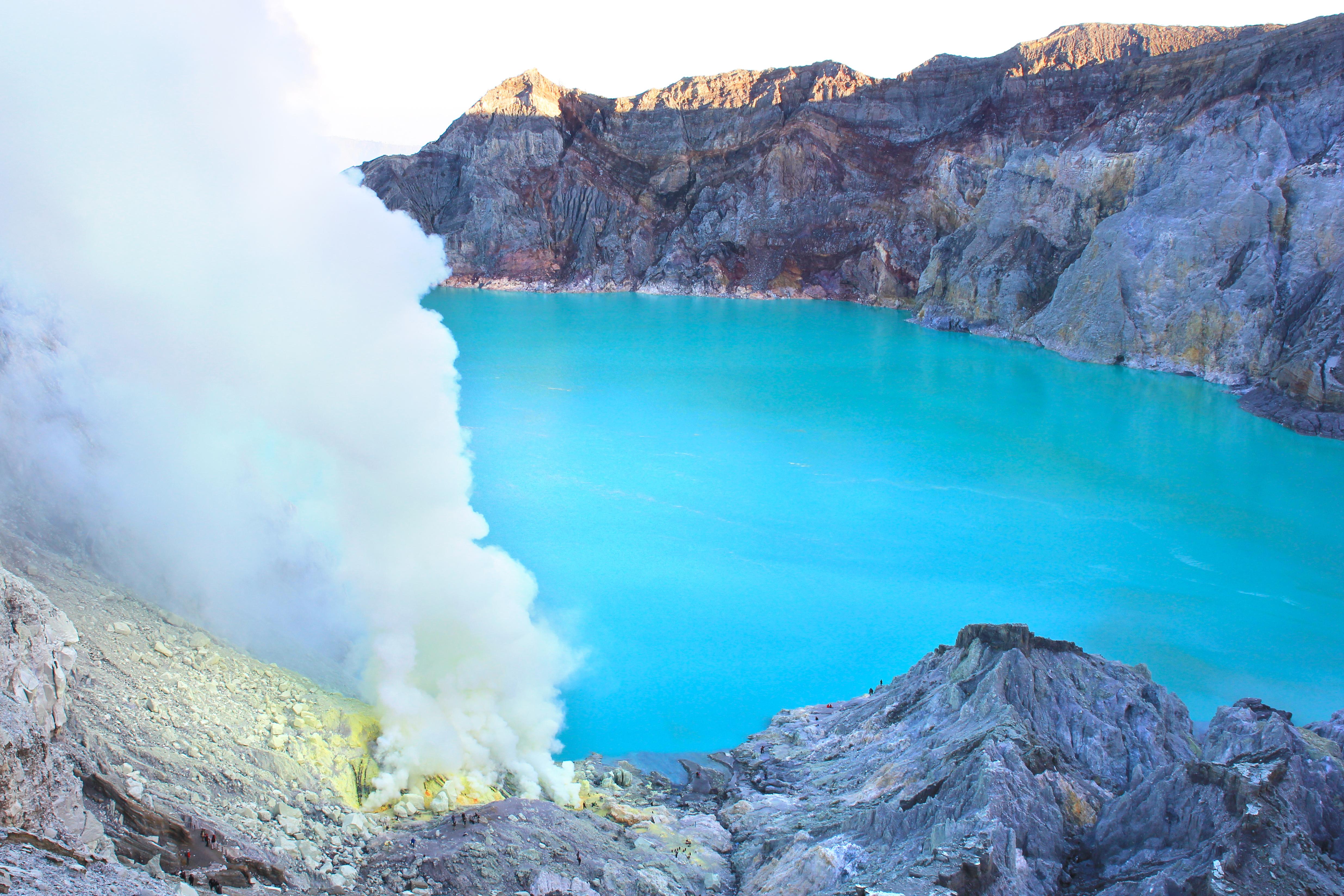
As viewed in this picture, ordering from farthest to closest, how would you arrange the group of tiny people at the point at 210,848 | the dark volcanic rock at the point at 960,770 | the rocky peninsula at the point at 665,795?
the dark volcanic rock at the point at 960,770
the rocky peninsula at the point at 665,795
the group of tiny people at the point at 210,848

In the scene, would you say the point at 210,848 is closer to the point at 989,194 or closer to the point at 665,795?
the point at 665,795

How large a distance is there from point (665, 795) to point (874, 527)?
9826 millimetres

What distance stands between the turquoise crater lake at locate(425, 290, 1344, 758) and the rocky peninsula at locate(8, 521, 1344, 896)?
2499mm

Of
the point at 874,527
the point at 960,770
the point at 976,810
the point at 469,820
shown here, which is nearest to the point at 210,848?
the point at 469,820

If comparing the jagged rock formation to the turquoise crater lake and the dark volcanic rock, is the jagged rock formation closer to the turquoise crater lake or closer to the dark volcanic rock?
the dark volcanic rock

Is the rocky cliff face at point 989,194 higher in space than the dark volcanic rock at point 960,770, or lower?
higher

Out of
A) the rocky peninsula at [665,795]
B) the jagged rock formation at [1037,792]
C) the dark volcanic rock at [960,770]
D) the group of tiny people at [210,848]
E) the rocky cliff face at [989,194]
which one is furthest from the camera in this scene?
the rocky cliff face at [989,194]

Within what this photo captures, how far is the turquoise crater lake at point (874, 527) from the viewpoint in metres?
12.2

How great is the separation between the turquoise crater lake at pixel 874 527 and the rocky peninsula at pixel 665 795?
8.20ft

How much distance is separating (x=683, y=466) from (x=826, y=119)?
45.6 m

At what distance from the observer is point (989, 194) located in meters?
44.1

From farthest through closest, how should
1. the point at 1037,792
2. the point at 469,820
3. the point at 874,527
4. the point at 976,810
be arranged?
the point at 874,527 < the point at 469,820 < the point at 1037,792 < the point at 976,810

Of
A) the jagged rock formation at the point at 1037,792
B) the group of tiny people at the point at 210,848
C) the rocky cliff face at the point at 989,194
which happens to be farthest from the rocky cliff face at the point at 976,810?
the rocky cliff face at the point at 989,194

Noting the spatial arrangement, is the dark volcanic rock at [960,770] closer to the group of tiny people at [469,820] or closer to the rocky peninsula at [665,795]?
the rocky peninsula at [665,795]
